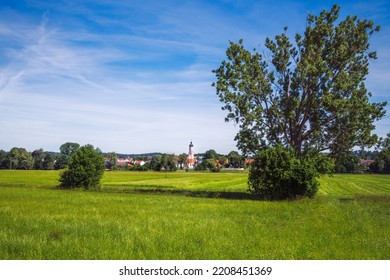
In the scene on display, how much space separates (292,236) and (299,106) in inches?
972

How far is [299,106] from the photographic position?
35.4 m

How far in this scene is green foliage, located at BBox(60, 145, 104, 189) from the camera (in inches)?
1775

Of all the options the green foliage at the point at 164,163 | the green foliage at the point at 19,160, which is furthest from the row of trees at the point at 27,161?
the green foliage at the point at 164,163

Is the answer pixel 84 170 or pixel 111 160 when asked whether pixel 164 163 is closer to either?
pixel 111 160

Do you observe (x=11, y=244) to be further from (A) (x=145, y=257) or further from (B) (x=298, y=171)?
(B) (x=298, y=171)

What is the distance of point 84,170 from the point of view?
4509cm

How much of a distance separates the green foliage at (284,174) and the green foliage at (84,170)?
23.4m

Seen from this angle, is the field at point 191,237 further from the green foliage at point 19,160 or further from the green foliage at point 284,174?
the green foliage at point 19,160

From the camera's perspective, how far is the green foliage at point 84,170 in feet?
148

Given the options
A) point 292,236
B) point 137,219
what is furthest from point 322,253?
point 137,219

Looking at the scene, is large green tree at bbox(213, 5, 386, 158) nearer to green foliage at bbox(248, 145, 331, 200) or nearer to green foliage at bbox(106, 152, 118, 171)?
green foliage at bbox(248, 145, 331, 200)

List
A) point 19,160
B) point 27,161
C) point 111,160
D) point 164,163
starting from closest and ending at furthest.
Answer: point 27,161 → point 19,160 → point 164,163 → point 111,160

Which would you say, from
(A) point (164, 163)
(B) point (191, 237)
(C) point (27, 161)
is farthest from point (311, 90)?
(C) point (27, 161)

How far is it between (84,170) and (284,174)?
27319 millimetres
